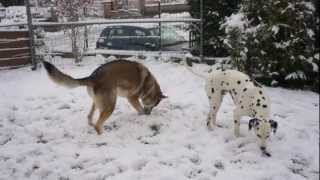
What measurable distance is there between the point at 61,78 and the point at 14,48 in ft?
18.7

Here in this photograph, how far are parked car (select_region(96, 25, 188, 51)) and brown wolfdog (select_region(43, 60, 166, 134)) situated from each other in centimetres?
451

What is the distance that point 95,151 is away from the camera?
16.1 feet

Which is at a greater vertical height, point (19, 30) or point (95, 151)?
point (19, 30)

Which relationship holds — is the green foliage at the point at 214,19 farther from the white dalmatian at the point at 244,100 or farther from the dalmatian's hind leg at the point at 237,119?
the dalmatian's hind leg at the point at 237,119

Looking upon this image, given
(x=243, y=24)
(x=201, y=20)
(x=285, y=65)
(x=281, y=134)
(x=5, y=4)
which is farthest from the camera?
(x=5, y=4)

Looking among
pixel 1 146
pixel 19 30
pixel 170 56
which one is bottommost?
pixel 1 146

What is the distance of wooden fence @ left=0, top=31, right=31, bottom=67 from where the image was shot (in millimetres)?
10305

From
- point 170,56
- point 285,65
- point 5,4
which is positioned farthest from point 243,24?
point 5,4

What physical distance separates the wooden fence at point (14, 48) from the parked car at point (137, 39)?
1.85 meters

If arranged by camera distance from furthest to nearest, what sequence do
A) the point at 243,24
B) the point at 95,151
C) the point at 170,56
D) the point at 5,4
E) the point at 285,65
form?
the point at 5,4 < the point at 170,56 < the point at 243,24 < the point at 285,65 < the point at 95,151

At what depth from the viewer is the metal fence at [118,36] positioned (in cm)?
1028

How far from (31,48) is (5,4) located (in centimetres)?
622

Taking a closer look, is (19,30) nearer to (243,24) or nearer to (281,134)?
(243,24)

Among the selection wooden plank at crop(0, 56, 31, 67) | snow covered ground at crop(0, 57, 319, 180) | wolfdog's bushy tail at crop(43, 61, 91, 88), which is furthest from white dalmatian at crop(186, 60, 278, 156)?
wooden plank at crop(0, 56, 31, 67)
